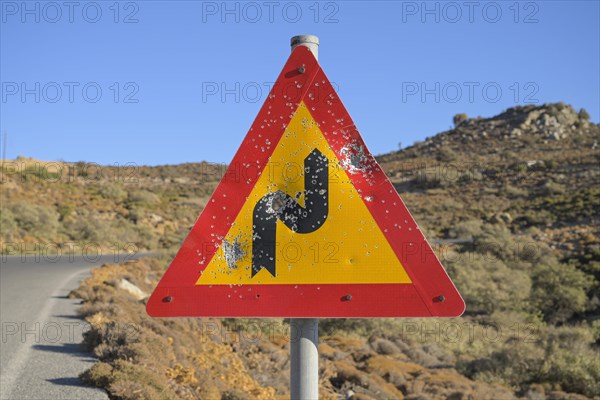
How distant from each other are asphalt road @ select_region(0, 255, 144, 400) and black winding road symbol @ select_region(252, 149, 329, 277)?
3.63m

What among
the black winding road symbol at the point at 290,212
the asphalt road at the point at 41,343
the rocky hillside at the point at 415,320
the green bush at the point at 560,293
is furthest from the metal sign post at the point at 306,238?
the green bush at the point at 560,293

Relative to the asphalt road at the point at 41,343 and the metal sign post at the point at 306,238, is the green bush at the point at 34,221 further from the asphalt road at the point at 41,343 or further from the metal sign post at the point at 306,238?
the metal sign post at the point at 306,238

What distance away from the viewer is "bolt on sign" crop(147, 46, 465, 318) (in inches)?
89.8

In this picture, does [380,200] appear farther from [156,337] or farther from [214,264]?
[156,337]

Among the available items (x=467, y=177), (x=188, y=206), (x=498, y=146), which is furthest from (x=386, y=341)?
(x=498, y=146)

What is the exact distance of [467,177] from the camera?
5819 centimetres

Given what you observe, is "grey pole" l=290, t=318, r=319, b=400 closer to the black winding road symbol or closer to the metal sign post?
the metal sign post

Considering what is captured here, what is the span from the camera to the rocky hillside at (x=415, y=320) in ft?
25.4

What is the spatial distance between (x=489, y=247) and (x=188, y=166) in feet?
177

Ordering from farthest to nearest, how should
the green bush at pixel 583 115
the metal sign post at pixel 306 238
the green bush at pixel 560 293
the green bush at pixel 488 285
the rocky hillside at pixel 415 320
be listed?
the green bush at pixel 583 115 → the green bush at pixel 560 293 → the green bush at pixel 488 285 → the rocky hillside at pixel 415 320 → the metal sign post at pixel 306 238

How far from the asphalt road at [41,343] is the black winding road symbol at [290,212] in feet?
11.9

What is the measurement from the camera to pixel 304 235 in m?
2.32

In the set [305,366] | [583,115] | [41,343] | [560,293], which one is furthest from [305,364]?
[583,115]

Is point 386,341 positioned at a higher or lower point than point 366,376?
higher
